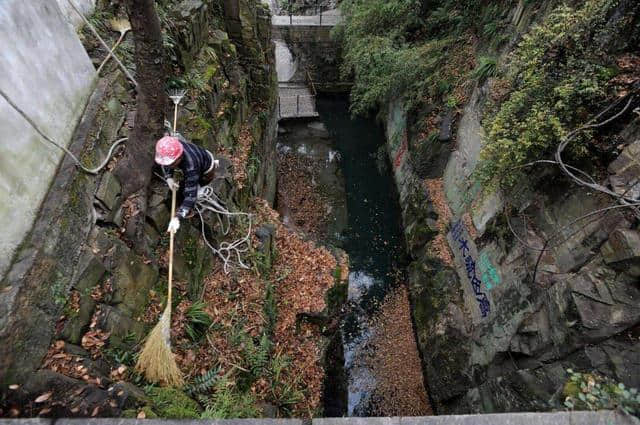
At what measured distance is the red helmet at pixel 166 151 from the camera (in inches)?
185

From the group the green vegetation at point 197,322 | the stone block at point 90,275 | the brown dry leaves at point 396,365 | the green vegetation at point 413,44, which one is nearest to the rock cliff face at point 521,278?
the brown dry leaves at point 396,365

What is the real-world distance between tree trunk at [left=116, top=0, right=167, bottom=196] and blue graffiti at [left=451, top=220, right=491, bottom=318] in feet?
24.0

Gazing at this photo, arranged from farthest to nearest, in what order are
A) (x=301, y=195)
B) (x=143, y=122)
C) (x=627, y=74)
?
(x=301, y=195)
(x=627, y=74)
(x=143, y=122)

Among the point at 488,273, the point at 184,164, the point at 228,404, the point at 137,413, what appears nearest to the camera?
the point at 137,413

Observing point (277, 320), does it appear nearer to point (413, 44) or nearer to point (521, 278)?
point (521, 278)

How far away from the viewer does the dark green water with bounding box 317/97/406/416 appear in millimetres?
9211

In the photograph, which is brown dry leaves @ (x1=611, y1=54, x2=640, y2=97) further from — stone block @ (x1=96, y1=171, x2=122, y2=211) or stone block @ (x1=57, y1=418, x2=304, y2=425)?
stone block @ (x1=96, y1=171, x2=122, y2=211)

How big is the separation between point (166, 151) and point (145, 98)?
0.75m

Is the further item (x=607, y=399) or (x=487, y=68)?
(x=487, y=68)

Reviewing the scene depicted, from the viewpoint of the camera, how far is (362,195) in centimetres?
1443

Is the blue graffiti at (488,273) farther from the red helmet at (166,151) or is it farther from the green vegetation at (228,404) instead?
the red helmet at (166,151)

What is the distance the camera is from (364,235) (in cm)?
1272

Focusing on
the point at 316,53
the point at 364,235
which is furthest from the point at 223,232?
the point at 316,53

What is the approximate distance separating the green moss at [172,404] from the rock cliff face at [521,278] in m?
4.52
